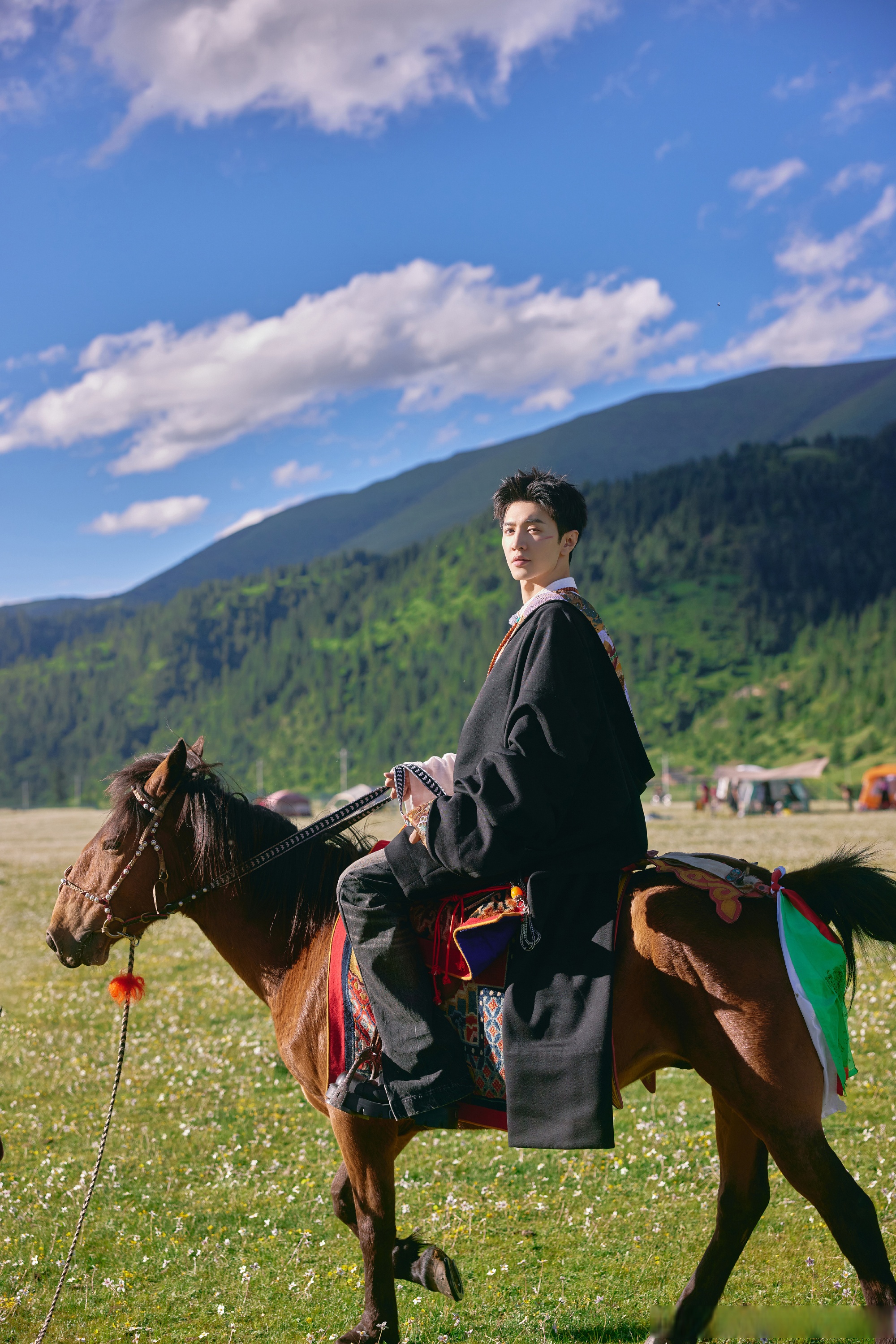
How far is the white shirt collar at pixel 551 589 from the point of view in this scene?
4.38 meters

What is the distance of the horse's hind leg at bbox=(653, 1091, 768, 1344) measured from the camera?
4688 millimetres

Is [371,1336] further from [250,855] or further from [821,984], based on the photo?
[821,984]

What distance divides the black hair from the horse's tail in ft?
6.28

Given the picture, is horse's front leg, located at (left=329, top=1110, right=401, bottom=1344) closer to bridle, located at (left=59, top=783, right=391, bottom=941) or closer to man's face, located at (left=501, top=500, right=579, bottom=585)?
bridle, located at (left=59, top=783, right=391, bottom=941)

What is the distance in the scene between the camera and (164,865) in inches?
200

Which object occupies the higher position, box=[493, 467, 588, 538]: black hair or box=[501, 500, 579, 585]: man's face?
box=[493, 467, 588, 538]: black hair

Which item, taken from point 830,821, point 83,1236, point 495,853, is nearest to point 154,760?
point 495,853

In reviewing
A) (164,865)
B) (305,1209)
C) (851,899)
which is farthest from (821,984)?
(305,1209)

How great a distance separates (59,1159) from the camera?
26.4 feet

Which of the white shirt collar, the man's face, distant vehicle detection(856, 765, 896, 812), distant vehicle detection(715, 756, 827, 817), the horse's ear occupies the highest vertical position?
the man's face

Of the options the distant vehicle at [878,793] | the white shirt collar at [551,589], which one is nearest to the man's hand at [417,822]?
the white shirt collar at [551,589]

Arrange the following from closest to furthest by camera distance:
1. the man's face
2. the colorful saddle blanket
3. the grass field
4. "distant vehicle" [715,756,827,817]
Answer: the colorful saddle blanket < the man's face < the grass field < "distant vehicle" [715,756,827,817]

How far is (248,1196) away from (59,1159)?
1980 millimetres

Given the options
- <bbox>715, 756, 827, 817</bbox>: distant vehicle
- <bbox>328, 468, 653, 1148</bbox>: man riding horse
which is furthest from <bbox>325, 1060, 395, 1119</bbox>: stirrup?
<bbox>715, 756, 827, 817</bbox>: distant vehicle
